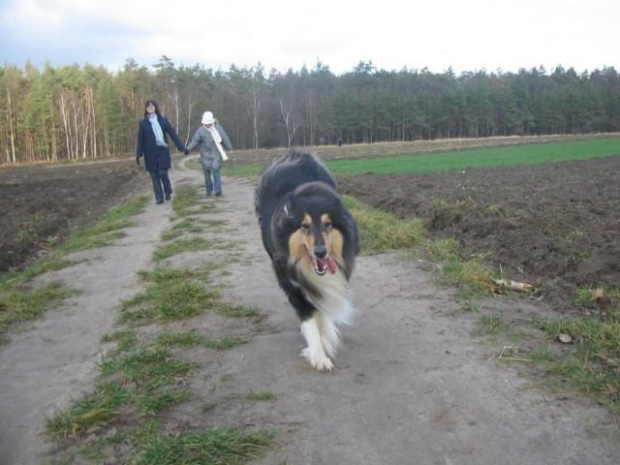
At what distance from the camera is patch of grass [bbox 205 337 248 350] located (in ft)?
14.3

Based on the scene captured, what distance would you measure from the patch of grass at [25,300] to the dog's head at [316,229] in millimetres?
3239

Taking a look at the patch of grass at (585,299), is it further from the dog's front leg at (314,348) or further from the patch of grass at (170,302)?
the patch of grass at (170,302)

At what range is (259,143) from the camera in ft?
259

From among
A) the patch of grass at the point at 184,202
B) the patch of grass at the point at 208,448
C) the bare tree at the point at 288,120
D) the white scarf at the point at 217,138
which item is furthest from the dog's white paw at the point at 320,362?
the bare tree at the point at 288,120

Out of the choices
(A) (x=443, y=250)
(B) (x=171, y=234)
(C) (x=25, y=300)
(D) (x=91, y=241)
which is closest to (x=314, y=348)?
(A) (x=443, y=250)

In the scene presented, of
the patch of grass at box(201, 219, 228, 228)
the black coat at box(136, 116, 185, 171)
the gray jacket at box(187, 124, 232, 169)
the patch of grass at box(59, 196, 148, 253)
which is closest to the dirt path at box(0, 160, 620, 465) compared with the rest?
the patch of grass at box(59, 196, 148, 253)

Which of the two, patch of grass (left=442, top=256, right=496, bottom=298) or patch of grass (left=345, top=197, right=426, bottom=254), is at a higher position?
patch of grass (left=345, top=197, right=426, bottom=254)

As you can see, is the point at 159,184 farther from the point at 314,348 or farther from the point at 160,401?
the point at 160,401

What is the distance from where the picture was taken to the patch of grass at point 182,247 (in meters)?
7.63

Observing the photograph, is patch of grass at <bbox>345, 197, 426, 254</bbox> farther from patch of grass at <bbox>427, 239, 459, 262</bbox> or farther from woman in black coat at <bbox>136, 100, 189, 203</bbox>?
woman in black coat at <bbox>136, 100, 189, 203</bbox>

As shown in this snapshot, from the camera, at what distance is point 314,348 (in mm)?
3955

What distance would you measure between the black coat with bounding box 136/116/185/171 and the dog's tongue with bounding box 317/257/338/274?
890 cm

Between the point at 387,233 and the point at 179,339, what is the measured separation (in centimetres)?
437

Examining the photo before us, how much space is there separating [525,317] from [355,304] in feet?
5.62
